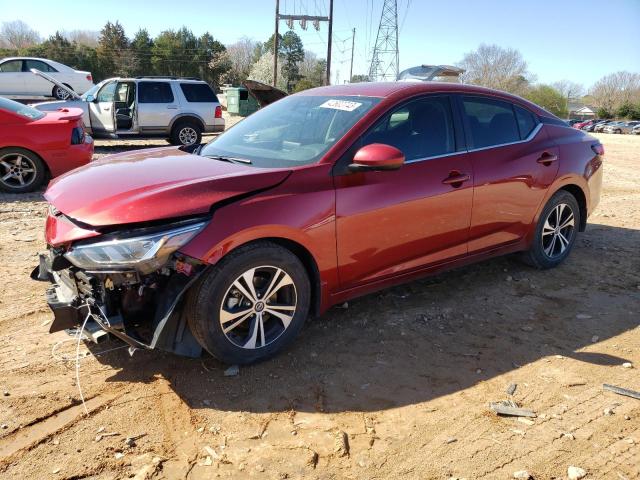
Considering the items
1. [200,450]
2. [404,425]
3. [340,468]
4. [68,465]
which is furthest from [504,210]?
[68,465]

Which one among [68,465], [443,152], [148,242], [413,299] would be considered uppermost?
[443,152]

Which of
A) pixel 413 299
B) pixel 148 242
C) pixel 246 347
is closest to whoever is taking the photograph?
pixel 148 242

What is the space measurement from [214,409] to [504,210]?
2.93m

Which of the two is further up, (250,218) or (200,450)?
(250,218)

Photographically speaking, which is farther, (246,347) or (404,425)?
(246,347)

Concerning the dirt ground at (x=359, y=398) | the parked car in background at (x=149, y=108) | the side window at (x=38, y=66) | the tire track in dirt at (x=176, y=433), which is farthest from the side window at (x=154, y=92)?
the tire track in dirt at (x=176, y=433)

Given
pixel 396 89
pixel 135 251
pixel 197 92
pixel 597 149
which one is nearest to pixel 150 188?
pixel 135 251

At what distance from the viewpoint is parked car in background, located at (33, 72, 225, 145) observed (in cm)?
1298

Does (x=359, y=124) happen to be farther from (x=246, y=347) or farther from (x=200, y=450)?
(x=200, y=450)

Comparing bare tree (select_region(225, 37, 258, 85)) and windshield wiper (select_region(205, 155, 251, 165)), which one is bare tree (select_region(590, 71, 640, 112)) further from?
windshield wiper (select_region(205, 155, 251, 165))

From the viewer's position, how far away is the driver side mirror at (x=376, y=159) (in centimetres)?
338

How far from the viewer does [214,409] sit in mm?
2938

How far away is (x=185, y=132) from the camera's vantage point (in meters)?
13.7

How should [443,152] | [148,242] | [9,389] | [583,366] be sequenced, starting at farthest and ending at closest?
[443,152]
[583,366]
[9,389]
[148,242]
